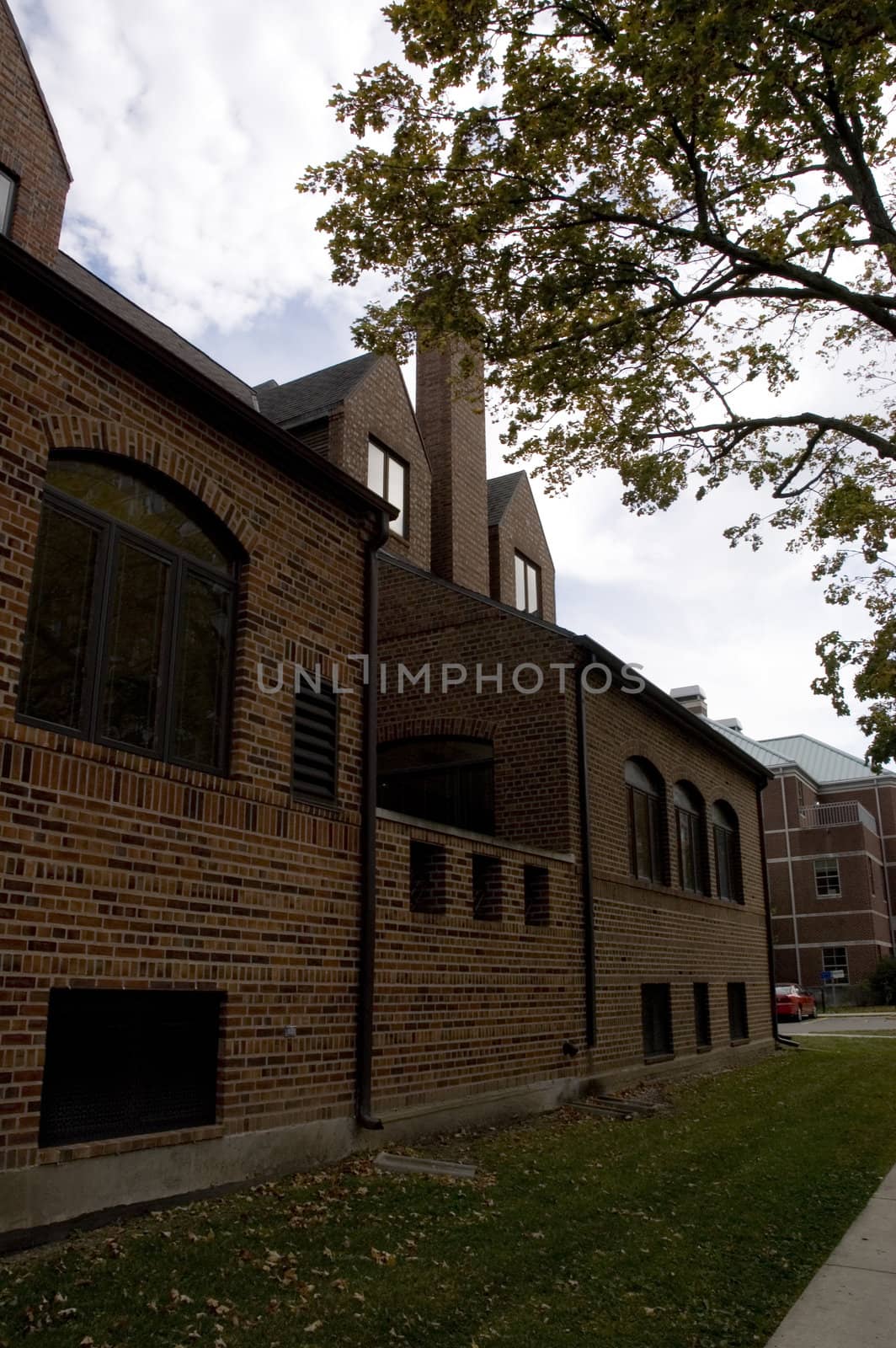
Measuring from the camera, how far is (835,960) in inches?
1834

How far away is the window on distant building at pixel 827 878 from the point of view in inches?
1871

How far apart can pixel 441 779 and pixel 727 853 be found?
8.61 metres

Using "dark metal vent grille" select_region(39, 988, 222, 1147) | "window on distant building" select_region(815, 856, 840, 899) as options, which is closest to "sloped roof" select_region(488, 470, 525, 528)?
"dark metal vent grille" select_region(39, 988, 222, 1147)

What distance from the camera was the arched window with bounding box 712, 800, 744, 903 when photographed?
62.6ft

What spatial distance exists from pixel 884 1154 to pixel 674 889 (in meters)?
→ 6.98

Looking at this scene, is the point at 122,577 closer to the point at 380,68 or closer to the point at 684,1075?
the point at 380,68

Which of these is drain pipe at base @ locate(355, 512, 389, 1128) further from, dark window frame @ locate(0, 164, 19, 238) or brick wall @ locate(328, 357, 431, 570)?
brick wall @ locate(328, 357, 431, 570)

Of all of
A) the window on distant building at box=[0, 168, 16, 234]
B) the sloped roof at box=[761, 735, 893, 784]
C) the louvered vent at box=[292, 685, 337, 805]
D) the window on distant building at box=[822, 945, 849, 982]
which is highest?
the sloped roof at box=[761, 735, 893, 784]

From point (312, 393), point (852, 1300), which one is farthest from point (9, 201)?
point (852, 1300)

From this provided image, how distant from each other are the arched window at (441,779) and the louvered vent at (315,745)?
4.84 m

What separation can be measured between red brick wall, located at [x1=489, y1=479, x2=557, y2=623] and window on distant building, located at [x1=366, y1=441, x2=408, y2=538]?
10.4ft

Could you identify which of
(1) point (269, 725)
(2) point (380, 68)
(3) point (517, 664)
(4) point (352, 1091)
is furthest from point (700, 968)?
(2) point (380, 68)

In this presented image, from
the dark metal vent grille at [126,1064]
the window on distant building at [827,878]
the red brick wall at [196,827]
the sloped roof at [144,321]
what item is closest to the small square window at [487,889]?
the red brick wall at [196,827]

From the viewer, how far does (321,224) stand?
945 cm
